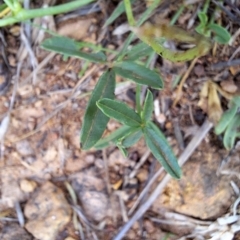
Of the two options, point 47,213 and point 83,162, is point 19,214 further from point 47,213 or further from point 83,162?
point 83,162

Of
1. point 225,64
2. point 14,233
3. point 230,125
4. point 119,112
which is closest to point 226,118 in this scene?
point 230,125

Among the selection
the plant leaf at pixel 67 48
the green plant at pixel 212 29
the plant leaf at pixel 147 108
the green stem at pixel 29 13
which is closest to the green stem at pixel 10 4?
the green stem at pixel 29 13

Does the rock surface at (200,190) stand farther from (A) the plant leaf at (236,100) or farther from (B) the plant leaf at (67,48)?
(B) the plant leaf at (67,48)

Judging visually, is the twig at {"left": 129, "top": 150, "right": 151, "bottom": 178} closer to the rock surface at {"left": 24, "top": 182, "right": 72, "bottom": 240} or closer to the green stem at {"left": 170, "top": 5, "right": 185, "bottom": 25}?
the rock surface at {"left": 24, "top": 182, "right": 72, "bottom": 240}

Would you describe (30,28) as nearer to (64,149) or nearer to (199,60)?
(64,149)

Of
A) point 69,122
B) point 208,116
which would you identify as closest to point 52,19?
point 69,122
